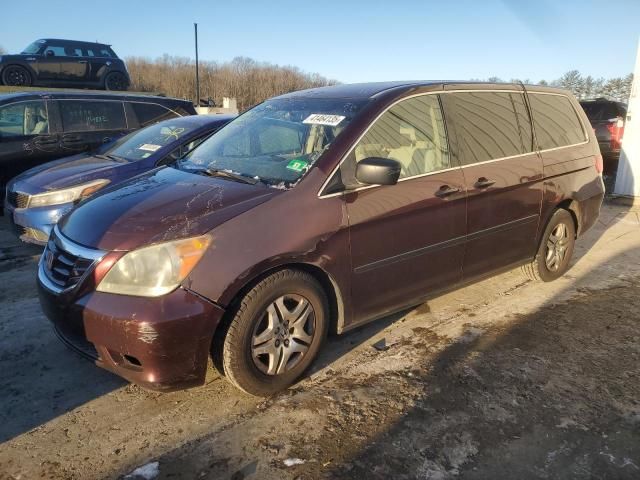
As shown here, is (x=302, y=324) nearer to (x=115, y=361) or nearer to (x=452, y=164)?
(x=115, y=361)

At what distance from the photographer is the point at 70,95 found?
290 inches

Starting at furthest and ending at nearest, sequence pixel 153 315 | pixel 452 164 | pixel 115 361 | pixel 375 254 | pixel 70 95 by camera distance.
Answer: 1. pixel 70 95
2. pixel 452 164
3. pixel 375 254
4. pixel 115 361
5. pixel 153 315

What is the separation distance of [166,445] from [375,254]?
1.59 metres

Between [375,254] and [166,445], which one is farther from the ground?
[375,254]

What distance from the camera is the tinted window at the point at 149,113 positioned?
779 centimetres

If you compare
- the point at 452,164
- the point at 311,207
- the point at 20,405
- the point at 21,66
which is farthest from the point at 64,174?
the point at 21,66

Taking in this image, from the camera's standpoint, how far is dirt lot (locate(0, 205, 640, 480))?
245 cm

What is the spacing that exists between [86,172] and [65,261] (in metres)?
2.99

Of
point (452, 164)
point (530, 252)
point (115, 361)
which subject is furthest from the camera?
point (530, 252)

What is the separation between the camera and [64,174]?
5562mm

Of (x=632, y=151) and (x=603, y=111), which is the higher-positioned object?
(x=603, y=111)

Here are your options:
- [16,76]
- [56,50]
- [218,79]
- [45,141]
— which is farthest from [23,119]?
[218,79]

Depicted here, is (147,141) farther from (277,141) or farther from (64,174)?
(277,141)

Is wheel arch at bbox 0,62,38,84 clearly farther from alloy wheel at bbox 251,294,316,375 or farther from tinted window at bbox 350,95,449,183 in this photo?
alloy wheel at bbox 251,294,316,375
